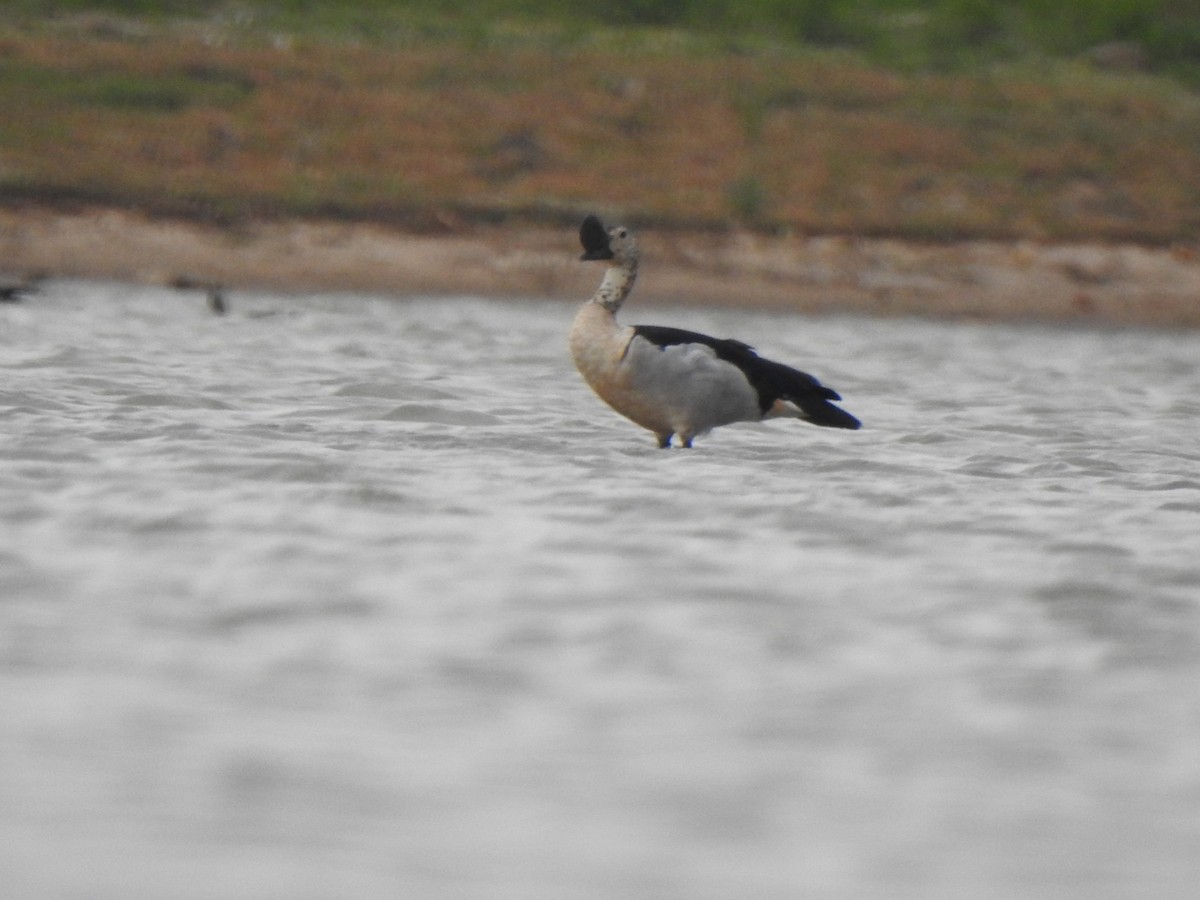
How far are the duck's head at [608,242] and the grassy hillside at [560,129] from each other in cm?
1221

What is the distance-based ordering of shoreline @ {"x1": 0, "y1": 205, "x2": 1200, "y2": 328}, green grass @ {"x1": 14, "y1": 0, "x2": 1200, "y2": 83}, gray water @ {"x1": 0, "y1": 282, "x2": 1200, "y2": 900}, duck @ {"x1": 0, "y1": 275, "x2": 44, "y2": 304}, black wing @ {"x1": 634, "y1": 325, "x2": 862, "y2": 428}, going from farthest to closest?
1. green grass @ {"x1": 14, "y1": 0, "x2": 1200, "y2": 83}
2. shoreline @ {"x1": 0, "y1": 205, "x2": 1200, "y2": 328}
3. duck @ {"x1": 0, "y1": 275, "x2": 44, "y2": 304}
4. black wing @ {"x1": 634, "y1": 325, "x2": 862, "y2": 428}
5. gray water @ {"x1": 0, "y1": 282, "x2": 1200, "y2": 900}

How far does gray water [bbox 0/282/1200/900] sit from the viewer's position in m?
3.89

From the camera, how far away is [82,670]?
5.00 meters

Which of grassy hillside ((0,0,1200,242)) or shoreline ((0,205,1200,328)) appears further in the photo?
grassy hillside ((0,0,1200,242))

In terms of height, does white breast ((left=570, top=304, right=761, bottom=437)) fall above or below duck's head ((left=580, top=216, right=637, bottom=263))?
below

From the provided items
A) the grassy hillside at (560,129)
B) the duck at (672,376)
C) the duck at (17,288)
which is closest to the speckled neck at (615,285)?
the duck at (672,376)

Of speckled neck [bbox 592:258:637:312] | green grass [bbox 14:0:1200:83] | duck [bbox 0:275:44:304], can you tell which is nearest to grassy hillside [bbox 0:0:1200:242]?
green grass [bbox 14:0:1200:83]

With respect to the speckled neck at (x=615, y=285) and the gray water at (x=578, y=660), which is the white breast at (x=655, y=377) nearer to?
the speckled neck at (x=615, y=285)

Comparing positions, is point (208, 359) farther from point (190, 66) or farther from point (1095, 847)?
point (190, 66)

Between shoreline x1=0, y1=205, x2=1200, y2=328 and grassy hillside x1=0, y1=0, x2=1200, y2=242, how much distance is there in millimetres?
467

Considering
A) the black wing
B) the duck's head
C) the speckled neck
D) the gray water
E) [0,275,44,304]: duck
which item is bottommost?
[0,275,44,304]: duck

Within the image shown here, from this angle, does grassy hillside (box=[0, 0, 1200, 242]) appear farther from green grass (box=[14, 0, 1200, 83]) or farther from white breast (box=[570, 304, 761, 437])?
white breast (box=[570, 304, 761, 437])

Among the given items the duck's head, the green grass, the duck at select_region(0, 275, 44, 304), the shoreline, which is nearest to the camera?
the duck's head

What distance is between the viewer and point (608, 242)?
34.9 ft
